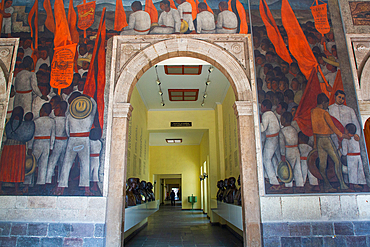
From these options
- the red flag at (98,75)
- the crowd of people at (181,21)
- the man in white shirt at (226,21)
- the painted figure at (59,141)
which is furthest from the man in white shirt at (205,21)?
the painted figure at (59,141)

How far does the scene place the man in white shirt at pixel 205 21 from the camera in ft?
21.3

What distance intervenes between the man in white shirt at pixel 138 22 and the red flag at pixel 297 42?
346cm

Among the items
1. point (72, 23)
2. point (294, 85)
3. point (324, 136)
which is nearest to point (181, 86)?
point (72, 23)

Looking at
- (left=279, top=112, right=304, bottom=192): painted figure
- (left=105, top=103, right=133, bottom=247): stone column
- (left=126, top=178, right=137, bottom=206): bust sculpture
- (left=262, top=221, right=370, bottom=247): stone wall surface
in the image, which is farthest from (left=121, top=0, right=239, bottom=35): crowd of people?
(left=262, top=221, right=370, bottom=247): stone wall surface

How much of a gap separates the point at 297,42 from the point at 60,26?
5.94 metres

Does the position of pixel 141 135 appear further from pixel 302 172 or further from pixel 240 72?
pixel 302 172

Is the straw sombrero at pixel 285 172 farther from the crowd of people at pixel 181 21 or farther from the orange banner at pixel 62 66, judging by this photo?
the orange banner at pixel 62 66

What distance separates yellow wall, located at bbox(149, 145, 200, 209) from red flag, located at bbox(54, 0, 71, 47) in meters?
16.5

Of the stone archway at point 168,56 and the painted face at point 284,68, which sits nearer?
the stone archway at point 168,56

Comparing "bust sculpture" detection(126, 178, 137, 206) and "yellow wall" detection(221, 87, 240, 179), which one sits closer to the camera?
"bust sculpture" detection(126, 178, 137, 206)

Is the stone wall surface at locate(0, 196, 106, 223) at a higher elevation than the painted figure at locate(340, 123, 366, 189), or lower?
lower

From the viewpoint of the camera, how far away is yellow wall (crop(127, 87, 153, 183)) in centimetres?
993

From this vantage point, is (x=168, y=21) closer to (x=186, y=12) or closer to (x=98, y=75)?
(x=186, y=12)

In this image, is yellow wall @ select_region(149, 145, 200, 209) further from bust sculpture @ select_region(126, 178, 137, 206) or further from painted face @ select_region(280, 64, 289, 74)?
painted face @ select_region(280, 64, 289, 74)
